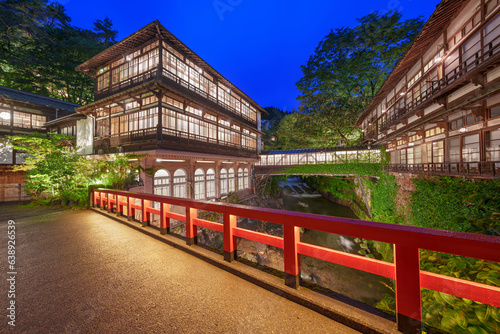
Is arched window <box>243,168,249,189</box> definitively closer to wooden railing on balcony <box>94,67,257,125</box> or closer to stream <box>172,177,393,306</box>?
stream <box>172,177,393,306</box>

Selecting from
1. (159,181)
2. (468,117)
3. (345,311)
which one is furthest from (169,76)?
(468,117)

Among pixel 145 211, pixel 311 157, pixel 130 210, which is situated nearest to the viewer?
pixel 145 211

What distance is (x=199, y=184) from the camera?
49.9 feet

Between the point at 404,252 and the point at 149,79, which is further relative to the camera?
the point at 149,79

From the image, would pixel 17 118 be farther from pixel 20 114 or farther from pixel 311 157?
pixel 311 157

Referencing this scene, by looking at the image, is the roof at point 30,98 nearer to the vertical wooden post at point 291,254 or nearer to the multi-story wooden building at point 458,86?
the vertical wooden post at point 291,254

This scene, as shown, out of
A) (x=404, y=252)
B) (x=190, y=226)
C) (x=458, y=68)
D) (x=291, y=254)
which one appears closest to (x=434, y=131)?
(x=458, y=68)

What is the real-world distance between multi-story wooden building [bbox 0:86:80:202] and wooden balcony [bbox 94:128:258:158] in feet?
20.5

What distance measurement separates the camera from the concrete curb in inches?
71.7

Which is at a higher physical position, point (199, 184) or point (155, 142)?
point (155, 142)

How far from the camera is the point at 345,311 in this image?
78.2 inches

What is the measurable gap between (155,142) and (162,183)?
114 inches

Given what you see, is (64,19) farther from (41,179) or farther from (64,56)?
(41,179)

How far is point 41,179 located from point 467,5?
A: 71.3 feet
